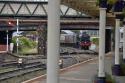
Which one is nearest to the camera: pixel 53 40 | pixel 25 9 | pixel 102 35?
pixel 53 40

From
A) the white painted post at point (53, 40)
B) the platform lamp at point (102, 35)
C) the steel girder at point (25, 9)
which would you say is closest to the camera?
the white painted post at point (53, 40)

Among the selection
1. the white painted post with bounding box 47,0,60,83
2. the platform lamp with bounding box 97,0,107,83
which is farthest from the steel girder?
the white painted post with bounding box 47,0,60,83

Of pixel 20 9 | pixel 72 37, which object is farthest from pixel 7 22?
pixel 72 37

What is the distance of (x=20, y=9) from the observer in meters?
94.8

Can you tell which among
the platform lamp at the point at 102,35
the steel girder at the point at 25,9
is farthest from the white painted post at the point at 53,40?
the steel girder at the point at 25,9

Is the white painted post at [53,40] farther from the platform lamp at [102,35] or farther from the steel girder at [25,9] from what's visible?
the steel girder at [25,9]

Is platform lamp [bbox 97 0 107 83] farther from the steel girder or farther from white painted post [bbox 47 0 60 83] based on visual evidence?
the steel girder

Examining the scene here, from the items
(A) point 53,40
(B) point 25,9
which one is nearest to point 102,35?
(A) point 53,40

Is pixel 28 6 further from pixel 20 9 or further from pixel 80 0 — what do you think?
pixel 80 0

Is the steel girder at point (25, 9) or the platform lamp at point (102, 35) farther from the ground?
the steel girder at point (25, 9)

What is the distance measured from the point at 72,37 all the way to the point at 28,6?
3919cm

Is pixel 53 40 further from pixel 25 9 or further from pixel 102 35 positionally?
pixel 25 9

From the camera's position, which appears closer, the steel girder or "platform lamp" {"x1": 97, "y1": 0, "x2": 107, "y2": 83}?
"platform lamp" {"x1": 97, "y1": 0, "x2": 107, "y2": 83}

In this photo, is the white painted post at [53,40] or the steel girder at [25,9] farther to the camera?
the steel girder at [25,9]
